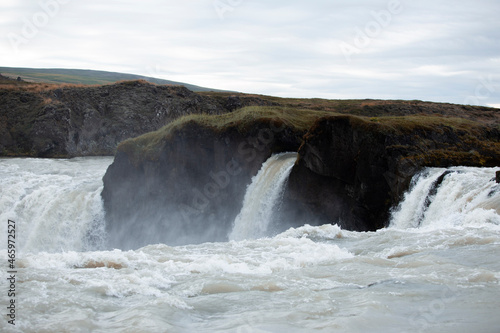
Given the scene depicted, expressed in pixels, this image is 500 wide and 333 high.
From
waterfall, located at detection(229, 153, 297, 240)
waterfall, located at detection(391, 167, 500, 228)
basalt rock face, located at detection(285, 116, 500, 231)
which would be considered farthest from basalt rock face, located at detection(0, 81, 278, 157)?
waterfall, located at detection(391, 167, 500, 228)

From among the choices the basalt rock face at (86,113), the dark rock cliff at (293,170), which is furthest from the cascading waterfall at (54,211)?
the basalt rock face at (86,113)

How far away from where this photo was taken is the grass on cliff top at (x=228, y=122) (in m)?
24.6

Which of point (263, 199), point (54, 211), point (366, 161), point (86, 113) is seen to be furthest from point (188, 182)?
point (86, 113)

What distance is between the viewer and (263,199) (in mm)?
21938

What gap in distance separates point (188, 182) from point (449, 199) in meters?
15.2

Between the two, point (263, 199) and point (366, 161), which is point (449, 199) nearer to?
point (366, 161)

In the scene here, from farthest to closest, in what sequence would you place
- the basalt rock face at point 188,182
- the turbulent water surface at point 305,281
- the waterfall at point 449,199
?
the basalt rock face at point 188,182 < the waterfall at point 449,199 < the turbulent water surface at point 305,281

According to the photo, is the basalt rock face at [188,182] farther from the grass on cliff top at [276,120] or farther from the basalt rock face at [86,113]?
the basalt rock face at [86,113]

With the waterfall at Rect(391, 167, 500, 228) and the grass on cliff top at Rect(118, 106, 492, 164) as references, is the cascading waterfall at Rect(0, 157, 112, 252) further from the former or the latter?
the waterfall at Rect(391, 167, 500, 228)

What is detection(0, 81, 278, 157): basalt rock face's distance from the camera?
44156 mm

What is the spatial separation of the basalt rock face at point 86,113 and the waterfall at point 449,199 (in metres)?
31.7

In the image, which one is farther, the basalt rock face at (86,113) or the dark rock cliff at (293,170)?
the basalt rock face at (86,113)

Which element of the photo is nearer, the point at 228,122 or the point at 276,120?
the point at 276,120

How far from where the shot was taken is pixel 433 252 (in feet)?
34.2
